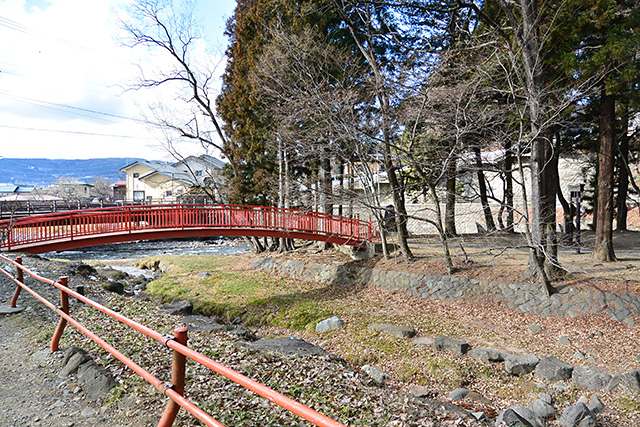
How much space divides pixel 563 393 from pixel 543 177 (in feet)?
18.8

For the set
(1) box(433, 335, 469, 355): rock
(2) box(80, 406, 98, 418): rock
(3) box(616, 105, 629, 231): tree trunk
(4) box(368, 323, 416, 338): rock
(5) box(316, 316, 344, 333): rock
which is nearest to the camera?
(2) box(80, 406, 98, 418): rock

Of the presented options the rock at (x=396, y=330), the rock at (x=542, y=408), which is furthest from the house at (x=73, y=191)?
the rock at (x=542, y=408)

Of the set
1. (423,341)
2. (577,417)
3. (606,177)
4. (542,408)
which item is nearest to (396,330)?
(423,341)

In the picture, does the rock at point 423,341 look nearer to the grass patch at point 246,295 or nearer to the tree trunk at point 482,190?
the grass patch at point 246,295

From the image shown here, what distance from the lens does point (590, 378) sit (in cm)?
609

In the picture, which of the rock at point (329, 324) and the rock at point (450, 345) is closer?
the rock at point (450, 345)

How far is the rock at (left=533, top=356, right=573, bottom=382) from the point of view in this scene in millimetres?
6359

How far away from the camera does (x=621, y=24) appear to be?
9.27 m

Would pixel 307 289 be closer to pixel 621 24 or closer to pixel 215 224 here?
pixel 215 224

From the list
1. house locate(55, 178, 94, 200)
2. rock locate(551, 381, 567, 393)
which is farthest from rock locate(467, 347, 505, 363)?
house locate(55, 178, 94, 200)

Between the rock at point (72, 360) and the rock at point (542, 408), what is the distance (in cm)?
603

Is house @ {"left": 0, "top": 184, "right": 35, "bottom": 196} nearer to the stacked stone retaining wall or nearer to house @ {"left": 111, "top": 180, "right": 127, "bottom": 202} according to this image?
house @ {"left": 111, "top": 180, "right": 127, "bottom": 202}

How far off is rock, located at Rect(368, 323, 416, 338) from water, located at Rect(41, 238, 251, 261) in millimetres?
15666

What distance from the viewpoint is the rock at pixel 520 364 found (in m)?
6.70
